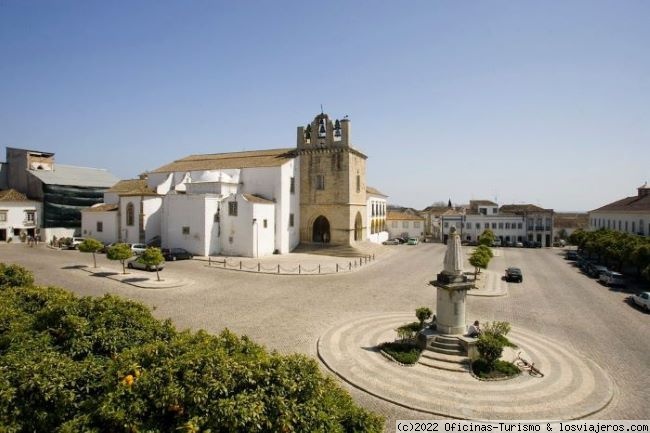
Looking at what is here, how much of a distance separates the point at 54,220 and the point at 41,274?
2442 centimetres

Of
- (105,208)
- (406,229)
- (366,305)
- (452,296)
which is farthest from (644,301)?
(406,229)

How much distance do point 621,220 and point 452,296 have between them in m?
44.9

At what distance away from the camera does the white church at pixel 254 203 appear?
3434cm

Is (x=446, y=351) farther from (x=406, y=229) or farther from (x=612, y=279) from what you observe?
(x=406, y=229)

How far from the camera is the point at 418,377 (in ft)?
37.2

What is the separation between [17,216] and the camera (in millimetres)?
41688

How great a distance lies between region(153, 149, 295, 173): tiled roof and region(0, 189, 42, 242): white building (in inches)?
558

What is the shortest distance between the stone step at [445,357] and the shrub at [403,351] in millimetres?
267

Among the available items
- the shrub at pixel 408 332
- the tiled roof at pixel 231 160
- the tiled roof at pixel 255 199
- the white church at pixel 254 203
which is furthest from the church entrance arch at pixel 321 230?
the shrub at pixel 408 332

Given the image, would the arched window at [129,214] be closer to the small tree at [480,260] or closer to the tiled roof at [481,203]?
the small tree at [480,260]

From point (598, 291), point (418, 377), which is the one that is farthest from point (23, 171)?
point (598, 291)

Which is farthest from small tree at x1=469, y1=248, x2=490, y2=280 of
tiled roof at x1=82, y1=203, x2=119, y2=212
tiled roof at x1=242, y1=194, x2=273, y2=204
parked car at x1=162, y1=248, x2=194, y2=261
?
tiled roof at x1=82, y1=203, x2=119, y2=212

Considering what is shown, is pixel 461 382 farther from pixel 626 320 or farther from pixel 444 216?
pixel 444 216

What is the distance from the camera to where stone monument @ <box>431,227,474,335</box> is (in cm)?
1347
